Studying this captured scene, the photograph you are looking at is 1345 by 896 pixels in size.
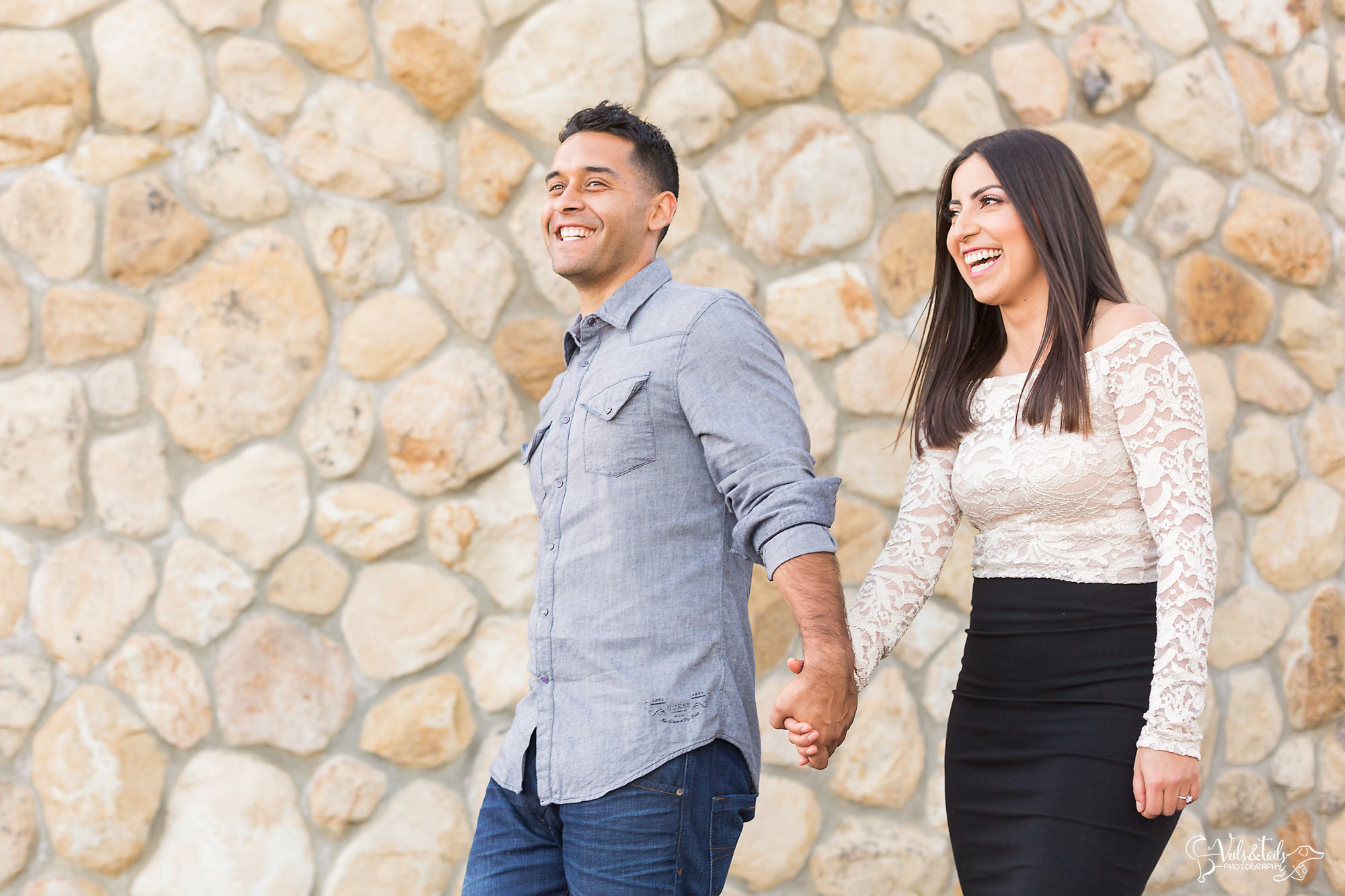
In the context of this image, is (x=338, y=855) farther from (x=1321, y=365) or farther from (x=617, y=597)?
(x=1321, y=365)

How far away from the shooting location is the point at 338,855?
247 centimetres

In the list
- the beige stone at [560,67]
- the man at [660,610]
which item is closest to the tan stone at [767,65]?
the beige stone at [560,67]

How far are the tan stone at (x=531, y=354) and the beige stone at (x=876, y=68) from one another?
106cm

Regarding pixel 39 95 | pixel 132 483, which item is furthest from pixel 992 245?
pixel 39 95

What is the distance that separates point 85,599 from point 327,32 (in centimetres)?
146

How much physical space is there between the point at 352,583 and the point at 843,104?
1800 mm

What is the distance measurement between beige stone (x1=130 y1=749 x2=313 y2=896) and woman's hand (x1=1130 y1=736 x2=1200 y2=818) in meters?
1.56

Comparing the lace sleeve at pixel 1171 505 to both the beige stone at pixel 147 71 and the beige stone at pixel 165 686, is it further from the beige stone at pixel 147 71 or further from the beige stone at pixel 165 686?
the beige stone at pixel 147 71

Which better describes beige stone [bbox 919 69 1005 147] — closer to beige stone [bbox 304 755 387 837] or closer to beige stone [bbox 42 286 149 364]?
beige stone [bbox 42 286 149 364]

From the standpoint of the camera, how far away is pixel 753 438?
56.7 inches

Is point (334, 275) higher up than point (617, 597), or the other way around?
point (334, 275)

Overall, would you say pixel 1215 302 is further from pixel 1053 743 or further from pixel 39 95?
pixel 39 95

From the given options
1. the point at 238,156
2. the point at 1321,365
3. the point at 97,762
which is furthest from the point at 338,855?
the point at 1321,365

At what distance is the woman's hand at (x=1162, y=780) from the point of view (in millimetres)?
1421
